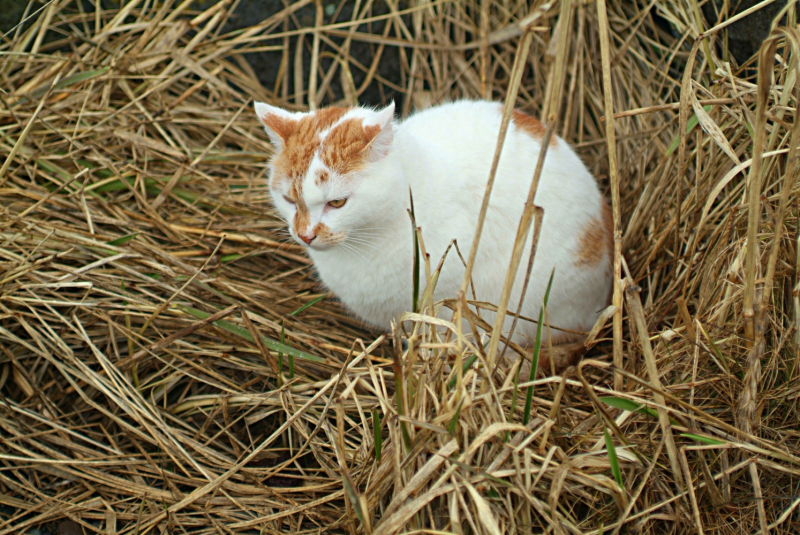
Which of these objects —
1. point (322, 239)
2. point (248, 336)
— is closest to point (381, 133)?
point (322, 239)

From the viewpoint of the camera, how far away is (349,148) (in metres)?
1.80

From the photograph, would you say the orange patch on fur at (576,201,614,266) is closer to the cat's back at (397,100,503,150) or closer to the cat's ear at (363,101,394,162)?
the cat's back at (397,100,503,150)

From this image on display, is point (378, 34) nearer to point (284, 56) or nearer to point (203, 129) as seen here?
point (284, 56)

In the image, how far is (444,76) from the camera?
3.00 meters

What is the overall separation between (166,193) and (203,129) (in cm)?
45

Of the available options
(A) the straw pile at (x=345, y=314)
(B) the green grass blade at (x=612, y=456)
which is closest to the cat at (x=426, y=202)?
(A) the straw pile at (x=345, y=314)

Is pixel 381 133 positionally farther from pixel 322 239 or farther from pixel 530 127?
pixel 530 127

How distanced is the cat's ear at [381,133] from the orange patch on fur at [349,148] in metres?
0.02

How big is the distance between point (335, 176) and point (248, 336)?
0.66 m

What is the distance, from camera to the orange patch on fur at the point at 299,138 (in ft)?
6.00

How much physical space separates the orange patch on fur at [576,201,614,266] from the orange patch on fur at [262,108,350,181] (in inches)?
35.9

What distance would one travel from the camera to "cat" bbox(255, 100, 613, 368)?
1820 mm

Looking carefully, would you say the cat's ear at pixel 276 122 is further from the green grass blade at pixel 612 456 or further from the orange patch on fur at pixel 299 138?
the green grass blade at pixel 612 456

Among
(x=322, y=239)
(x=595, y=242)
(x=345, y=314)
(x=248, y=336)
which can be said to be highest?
(x=322, y=239)
